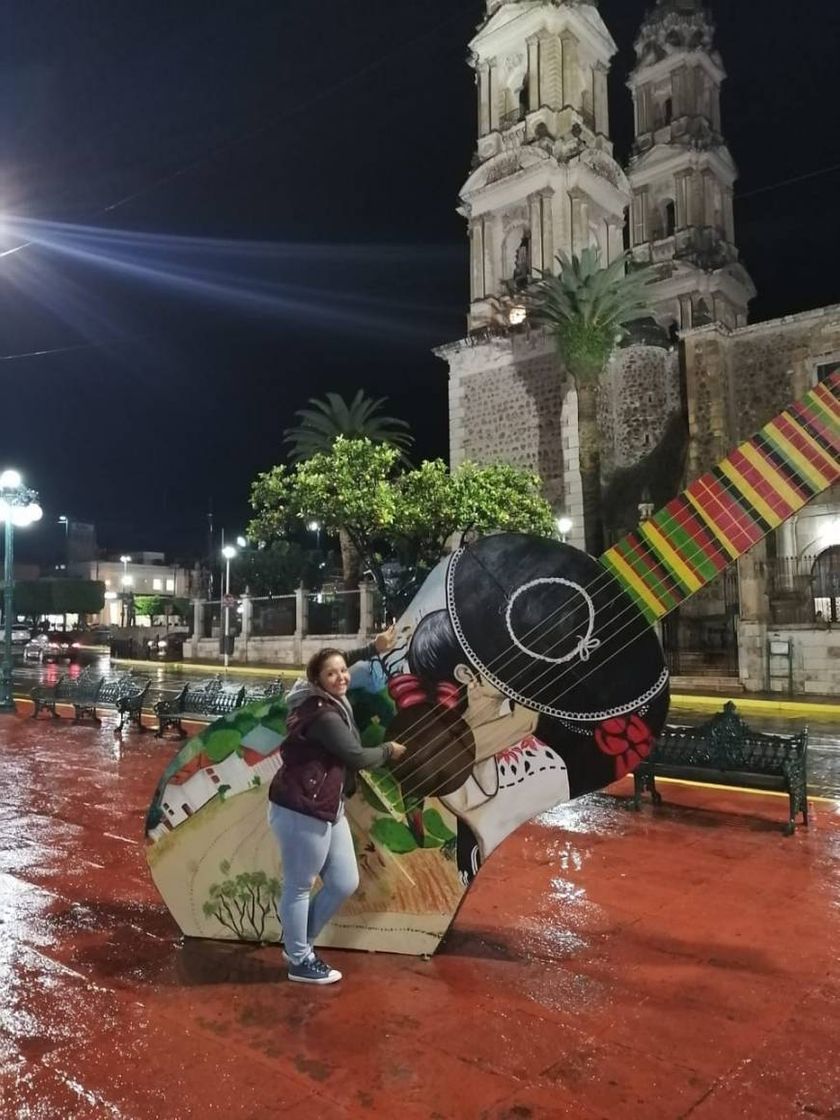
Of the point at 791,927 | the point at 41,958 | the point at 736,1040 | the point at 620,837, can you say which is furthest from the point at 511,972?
the point at 620,837

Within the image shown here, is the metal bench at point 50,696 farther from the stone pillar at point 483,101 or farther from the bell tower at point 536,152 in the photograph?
the stone pillar at point 483,101

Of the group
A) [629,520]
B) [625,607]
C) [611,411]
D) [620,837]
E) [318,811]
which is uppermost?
[611,411]

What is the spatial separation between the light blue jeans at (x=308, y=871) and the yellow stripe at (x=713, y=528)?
242cm

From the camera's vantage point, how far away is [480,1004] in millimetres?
3996

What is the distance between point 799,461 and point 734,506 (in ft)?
1.28

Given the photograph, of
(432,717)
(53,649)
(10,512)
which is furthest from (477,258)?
(432,717)

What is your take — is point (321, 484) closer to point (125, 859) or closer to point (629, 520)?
point (629, 520)

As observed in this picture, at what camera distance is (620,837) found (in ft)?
23.5

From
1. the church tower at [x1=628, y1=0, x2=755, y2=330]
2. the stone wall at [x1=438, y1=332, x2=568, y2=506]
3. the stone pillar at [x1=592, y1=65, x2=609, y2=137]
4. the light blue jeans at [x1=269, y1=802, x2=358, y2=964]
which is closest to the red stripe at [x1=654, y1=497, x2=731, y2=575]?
the light blue jeans at [x1=269, y1=802, x2=358, y2=964]

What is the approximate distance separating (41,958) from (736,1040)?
357 cm

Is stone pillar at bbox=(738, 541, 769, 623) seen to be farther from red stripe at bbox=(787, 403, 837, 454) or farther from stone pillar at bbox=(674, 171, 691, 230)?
stone pillar at bbox=(674, 171, 691, 230)

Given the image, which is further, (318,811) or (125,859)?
(125,859)

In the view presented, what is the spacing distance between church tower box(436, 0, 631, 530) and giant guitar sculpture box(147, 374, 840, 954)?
32369mm

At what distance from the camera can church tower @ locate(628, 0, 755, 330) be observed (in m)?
45.1
